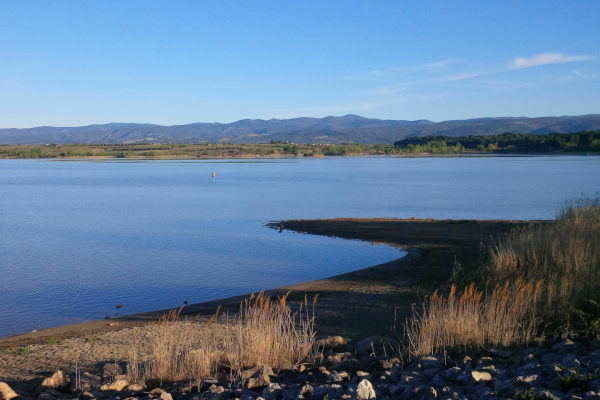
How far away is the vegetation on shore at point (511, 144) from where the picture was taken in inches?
3755

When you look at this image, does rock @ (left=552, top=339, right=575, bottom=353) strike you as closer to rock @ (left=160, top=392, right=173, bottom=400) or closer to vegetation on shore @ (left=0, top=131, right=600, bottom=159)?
rock @ (left=160, top=392, right=173, bottom=400)

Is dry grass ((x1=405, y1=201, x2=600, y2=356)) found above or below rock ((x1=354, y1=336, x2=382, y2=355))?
above

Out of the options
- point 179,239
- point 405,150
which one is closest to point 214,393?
point 179,239

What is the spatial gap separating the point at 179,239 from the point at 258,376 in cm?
1372

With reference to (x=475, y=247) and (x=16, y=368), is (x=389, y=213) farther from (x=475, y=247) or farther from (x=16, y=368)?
(x=16, y=368)

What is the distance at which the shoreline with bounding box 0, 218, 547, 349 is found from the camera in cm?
866

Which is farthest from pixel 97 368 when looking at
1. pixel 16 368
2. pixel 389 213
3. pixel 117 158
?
pixel 117 158

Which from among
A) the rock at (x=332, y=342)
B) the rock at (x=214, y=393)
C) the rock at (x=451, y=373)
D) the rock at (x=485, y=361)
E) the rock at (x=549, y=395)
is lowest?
the rock at (x=332, y=342)

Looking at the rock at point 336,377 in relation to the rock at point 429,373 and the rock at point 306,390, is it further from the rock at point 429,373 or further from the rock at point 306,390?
the rock at point 429,373

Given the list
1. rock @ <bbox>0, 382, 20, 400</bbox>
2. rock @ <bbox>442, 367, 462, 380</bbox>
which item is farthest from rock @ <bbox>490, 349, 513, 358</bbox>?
rock @ <bbox>0, 382, 20, 400</bbox>

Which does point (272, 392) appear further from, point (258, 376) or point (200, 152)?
point (200, 152)

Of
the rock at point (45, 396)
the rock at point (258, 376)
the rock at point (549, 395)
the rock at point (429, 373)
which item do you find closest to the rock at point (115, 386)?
the rock at point (45, 396)

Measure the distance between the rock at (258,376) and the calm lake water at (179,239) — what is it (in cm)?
529

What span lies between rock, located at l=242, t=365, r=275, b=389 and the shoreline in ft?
7.40
